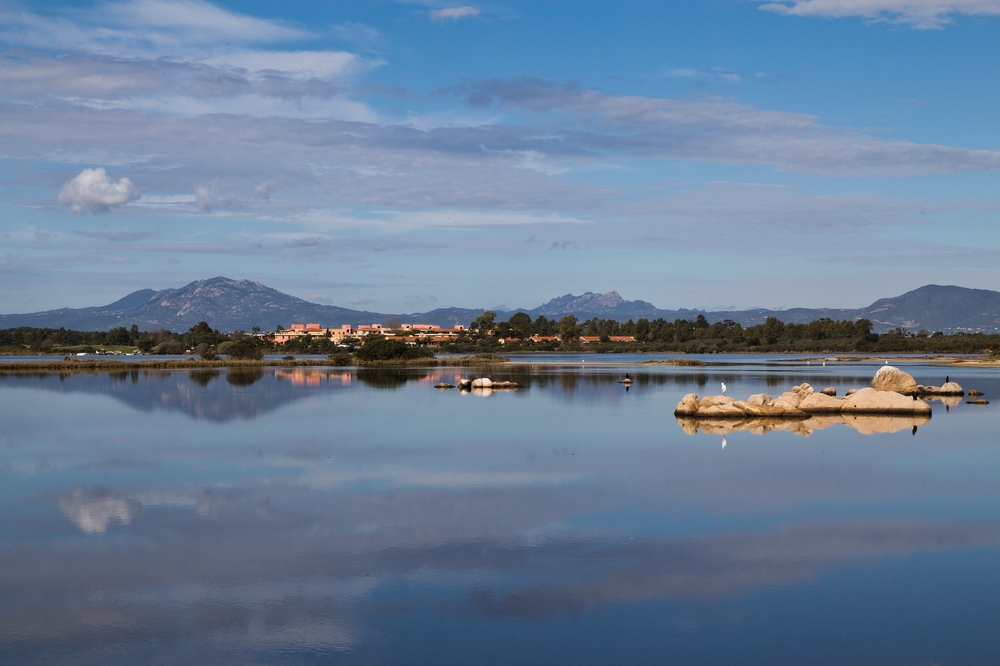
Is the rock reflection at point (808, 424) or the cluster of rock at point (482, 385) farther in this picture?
the cluster of rock at point (482, 385)

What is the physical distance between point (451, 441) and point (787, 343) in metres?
121

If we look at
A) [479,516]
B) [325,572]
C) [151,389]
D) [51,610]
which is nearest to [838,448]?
[479,516]

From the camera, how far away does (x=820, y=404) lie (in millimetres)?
31281

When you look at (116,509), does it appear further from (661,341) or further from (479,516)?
(661,341)

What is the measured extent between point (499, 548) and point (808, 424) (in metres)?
18.4

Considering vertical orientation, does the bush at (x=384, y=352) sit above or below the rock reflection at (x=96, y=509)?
above

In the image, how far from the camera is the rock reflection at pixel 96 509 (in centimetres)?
1385

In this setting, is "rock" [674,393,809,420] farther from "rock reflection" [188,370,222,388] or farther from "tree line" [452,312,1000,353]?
"tree line" [452,312,1000,353]

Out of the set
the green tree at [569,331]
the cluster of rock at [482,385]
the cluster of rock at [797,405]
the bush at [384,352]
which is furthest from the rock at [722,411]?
the green tree at [569,331]

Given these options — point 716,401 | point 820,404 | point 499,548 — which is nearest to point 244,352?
point 716,401

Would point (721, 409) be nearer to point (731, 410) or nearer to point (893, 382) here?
point (731, 410)

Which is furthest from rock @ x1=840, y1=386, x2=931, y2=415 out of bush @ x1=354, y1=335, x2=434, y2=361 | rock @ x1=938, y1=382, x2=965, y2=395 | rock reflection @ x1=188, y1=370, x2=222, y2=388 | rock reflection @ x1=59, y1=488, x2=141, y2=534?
Answer: bush @ x1=354, y1=335, x2=434, y2=361

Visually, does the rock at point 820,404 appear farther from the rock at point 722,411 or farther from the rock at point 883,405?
the rock at point 722,411

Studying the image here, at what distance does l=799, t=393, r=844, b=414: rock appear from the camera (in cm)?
3105
